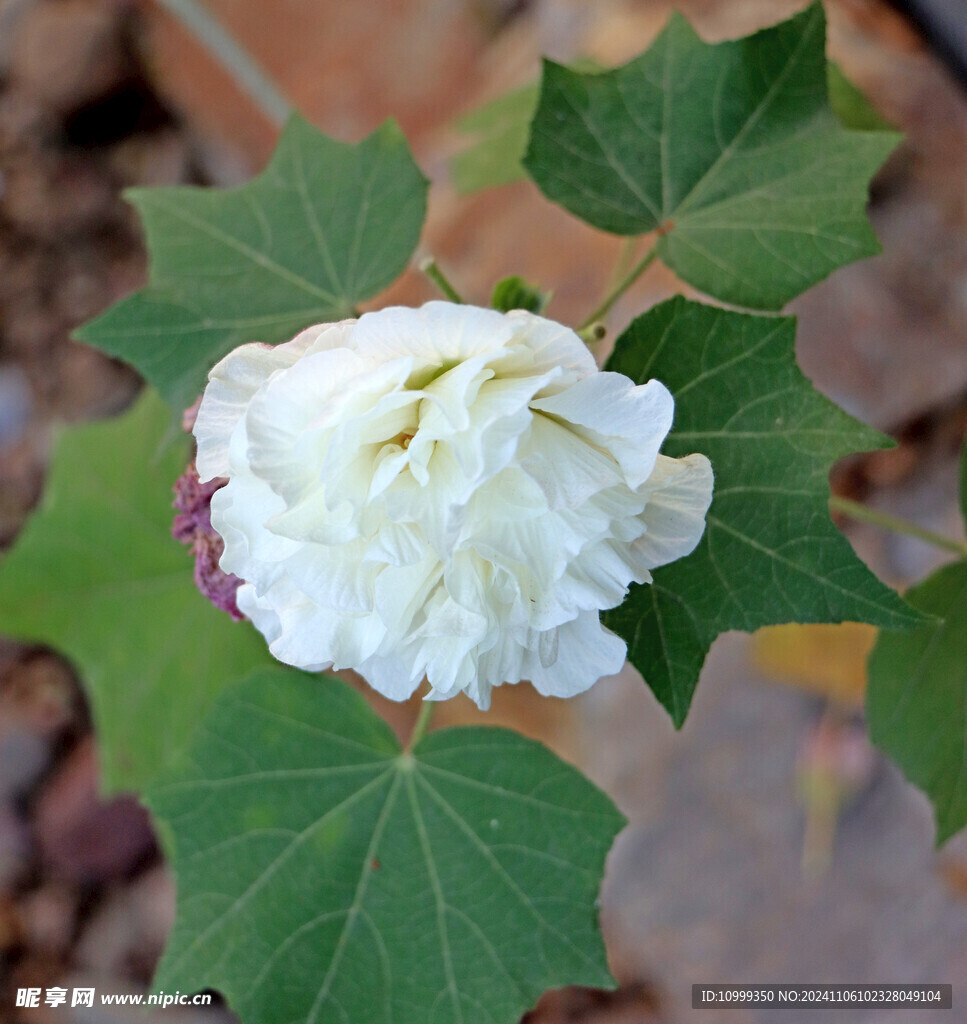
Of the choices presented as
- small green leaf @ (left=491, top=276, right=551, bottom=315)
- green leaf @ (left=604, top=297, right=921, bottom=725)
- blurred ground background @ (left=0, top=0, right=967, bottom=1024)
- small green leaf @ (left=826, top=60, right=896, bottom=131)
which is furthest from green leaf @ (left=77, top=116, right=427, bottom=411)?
blurred ground background @ (left=0, top=0, right=967, bottom=1024)

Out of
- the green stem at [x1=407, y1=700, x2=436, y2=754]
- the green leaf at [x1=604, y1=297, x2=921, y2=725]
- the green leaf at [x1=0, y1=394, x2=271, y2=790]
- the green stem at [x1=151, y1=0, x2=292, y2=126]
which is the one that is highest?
the green stem at [x1=151, y1=0, x2=292, y2=126]

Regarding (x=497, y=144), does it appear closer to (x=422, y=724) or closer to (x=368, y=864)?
(x=422, y=724)

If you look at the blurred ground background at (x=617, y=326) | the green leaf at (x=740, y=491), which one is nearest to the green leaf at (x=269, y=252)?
the green leaf at (x=740, y=491)

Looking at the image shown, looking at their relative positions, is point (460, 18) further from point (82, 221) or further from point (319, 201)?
point (319, 201)

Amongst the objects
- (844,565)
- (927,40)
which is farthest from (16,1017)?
(927,40)

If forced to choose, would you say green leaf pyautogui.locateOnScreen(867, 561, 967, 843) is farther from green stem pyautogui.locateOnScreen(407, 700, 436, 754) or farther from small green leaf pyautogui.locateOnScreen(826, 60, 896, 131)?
small green leaf pyautogui.locateOnScreen(826, 60, 896, 131)
